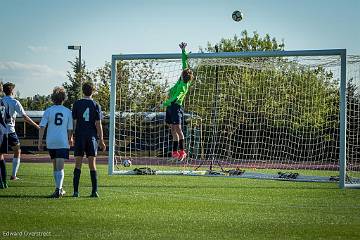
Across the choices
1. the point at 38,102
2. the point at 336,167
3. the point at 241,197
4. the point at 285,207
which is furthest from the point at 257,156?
the point at 38,102

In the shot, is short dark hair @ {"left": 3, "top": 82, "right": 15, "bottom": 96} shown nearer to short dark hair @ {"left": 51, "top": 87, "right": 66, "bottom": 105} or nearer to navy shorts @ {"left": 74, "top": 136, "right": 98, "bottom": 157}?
short dark hair @ {"left": 51, "top": 87, "right": 66, "bottom": 105}

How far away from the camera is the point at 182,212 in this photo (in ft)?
39.7

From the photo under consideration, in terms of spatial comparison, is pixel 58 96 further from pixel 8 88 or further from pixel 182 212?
pixel 182 212

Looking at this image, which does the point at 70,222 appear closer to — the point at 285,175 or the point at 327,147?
the point at 285,175

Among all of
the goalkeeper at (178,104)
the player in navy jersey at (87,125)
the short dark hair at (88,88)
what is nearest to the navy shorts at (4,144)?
the player in navy jersey at (87,125)

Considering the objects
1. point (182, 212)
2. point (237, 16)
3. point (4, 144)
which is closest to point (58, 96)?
point (4, 144)

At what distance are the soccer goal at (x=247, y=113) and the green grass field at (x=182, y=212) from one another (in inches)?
218

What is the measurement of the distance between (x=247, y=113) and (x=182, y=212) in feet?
43.7

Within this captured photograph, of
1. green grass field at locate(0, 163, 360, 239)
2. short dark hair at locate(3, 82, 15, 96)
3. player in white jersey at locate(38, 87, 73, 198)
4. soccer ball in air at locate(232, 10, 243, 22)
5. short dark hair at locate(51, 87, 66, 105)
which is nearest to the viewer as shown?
green grass field at locate(0, 163, 360, 239)

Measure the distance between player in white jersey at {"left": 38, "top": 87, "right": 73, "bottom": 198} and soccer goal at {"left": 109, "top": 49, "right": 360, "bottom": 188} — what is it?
24.9 ft

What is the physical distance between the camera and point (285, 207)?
43.5 feet

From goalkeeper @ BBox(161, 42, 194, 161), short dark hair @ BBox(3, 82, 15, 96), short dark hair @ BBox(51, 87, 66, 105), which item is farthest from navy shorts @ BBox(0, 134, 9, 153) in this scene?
goalkeeper @ BBox(161, 42, 194, 161)

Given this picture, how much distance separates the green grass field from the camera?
991cm

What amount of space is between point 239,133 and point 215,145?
3.56 ft
